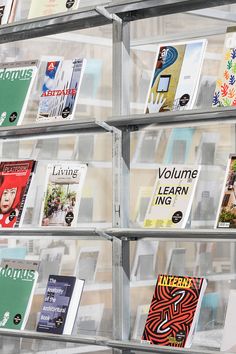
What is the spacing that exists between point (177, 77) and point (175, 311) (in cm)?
87

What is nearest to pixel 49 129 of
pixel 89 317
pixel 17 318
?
pixel 17 318

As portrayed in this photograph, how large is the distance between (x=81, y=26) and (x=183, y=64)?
51 centimetres

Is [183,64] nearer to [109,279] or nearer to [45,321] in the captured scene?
[45,321]

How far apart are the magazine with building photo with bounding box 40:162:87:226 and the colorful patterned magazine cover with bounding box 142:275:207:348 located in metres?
0.49

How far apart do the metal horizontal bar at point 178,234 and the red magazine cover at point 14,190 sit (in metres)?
0.55

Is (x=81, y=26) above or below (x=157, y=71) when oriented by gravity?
above

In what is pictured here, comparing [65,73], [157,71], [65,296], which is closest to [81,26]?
[65,73]

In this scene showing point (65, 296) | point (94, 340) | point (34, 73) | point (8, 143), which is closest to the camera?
point (94, 340)

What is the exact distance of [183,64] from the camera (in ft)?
9.42

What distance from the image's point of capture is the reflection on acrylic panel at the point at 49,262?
4051mm

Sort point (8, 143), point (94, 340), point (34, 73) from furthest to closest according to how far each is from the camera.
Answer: point (8, 143) < point (34, 73) < point (94, 340)

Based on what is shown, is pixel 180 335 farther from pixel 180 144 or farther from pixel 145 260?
pixel 180 144

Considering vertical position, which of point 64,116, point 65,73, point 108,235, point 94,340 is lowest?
point 94,340

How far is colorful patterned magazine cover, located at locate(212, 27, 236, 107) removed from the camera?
8.84ft
